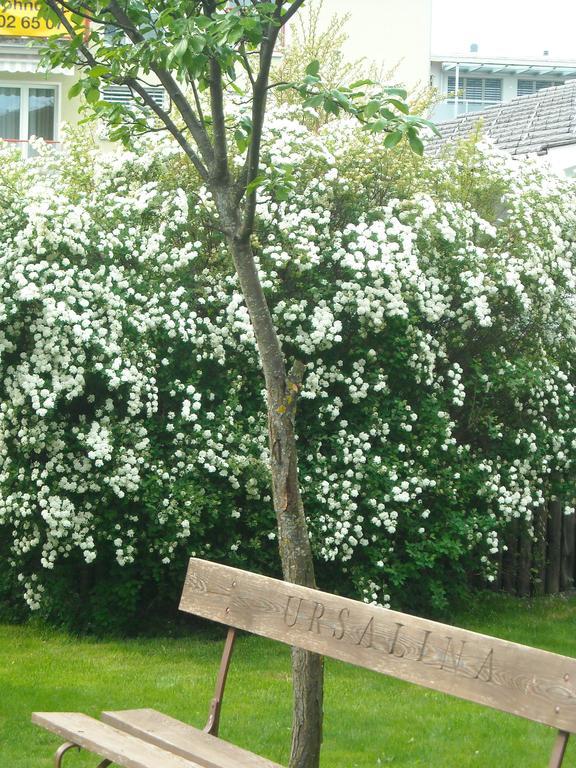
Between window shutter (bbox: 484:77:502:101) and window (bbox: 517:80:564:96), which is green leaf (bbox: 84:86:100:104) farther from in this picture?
window shutter (bbox: 484:77:502:101)

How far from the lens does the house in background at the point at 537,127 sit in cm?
1351

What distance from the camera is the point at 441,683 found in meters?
3.86

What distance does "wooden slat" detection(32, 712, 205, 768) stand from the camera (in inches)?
165

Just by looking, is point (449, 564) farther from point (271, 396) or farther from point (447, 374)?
point (271, 396)

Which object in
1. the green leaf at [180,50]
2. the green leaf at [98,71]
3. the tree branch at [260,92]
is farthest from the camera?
the green leaf at [98,71]

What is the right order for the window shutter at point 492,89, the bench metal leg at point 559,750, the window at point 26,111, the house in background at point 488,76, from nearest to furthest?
the bench metal leg at point 559,750
the window at point 26,111
the house in background at point 488,76
the window shutter at point 492,89

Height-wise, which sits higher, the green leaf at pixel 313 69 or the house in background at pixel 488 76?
the house in background at pixel 488 76

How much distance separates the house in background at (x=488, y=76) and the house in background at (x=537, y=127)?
97.9 feet

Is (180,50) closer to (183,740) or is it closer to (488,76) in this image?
(183,740)

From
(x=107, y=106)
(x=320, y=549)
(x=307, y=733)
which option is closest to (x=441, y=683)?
(x=307, y=733)

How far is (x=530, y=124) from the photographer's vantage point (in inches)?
653

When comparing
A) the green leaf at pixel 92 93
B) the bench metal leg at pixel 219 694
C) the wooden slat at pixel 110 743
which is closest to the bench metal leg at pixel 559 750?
the wooden slat at pixel 110 743

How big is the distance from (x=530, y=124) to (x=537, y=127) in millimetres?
412

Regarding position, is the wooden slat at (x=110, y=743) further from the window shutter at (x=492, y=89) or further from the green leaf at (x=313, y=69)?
the window shutter at (x=492, y=89)
